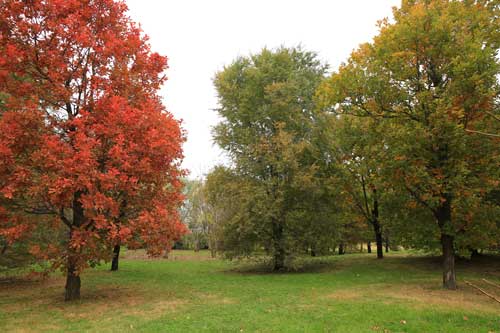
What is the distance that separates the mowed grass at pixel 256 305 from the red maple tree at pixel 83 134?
171cm

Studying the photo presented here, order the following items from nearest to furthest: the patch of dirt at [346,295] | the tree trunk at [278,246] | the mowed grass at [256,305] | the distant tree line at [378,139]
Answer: the mowed grass at [256,305] → the patch of dirt at [346,295] → the distant tree line at [378,139] → the tree trunk at [278,246]

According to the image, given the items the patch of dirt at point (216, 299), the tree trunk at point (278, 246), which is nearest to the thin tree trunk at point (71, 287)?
the patch of dirt at point (216, 299)

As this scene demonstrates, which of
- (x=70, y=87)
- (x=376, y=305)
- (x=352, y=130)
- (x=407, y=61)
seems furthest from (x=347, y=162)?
(x=70, y=87)

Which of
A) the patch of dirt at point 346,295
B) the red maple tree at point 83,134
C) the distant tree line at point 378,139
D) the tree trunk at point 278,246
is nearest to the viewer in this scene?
the red maple tree at point 83,134

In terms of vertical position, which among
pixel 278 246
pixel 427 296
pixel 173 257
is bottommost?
pixel 173 257

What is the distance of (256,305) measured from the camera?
11219 mm

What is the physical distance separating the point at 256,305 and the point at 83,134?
7.12 metres

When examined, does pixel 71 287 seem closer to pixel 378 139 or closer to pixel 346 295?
pixel 346 295

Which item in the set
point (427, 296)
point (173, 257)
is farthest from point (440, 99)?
point (173, 257)

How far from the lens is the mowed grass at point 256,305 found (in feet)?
29.3

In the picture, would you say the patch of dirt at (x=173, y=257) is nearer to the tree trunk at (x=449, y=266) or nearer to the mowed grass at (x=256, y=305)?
the mowed grass at (x=256, y=305)

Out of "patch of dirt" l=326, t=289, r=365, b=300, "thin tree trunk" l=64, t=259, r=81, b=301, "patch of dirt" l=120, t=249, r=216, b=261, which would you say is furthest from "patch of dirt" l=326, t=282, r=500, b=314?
"patch of dirt" l=120, t=249, r=216, b=261

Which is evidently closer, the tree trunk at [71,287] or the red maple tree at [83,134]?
the red maple tree at [83,134]

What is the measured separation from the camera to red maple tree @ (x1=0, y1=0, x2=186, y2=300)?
10375 millimetres
